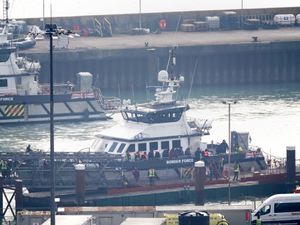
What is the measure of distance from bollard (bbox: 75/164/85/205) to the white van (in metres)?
7.96

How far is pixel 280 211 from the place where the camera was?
55156mm

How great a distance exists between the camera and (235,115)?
8869cm

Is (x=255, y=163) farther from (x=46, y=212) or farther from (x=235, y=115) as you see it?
(x=235, y=115)

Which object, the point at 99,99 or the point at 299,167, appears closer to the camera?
the point at 299,167

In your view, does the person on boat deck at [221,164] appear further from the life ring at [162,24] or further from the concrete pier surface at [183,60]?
the life ring at [162,24]

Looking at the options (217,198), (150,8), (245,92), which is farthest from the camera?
(150,8)

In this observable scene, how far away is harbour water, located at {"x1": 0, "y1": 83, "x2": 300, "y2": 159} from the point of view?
7869 cm

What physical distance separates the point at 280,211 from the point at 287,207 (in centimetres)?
27

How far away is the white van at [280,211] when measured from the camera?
55.0m

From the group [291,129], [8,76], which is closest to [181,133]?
[291,129]

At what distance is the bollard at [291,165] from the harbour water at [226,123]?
829 cm

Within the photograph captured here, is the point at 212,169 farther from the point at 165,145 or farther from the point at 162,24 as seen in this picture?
the point at 162,24

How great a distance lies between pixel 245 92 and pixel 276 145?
23461 millimetres

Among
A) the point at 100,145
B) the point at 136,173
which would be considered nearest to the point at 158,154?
the point at 136,173
